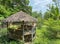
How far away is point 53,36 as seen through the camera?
19672 millimetres

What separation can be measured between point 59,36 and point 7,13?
865 centimetres

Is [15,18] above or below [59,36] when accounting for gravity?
above

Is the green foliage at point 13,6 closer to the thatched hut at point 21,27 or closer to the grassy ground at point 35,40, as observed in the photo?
the grassy ground at point 35,40

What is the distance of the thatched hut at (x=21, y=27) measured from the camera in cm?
1711

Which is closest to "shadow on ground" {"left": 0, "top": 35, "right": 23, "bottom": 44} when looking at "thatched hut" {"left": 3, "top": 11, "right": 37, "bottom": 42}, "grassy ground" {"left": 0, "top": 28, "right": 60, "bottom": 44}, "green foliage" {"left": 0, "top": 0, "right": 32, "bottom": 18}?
"grassy ground" {"left": 0, "top": 28, "right": 60, "bottom": 44}

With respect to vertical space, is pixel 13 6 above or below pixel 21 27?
above

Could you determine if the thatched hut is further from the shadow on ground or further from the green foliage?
the green foliage

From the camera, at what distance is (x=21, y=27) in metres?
17.2

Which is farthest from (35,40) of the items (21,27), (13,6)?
(13,6)

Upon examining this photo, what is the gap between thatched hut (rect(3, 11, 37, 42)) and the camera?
1711 cm

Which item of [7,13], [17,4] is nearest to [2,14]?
[7,13]

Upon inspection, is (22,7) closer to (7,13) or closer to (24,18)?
(7,13)

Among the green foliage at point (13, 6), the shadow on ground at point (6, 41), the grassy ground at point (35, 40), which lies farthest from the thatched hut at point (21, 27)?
the green foliage at point (13, 6)

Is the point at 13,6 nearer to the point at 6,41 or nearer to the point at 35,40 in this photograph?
the point at 35,40
